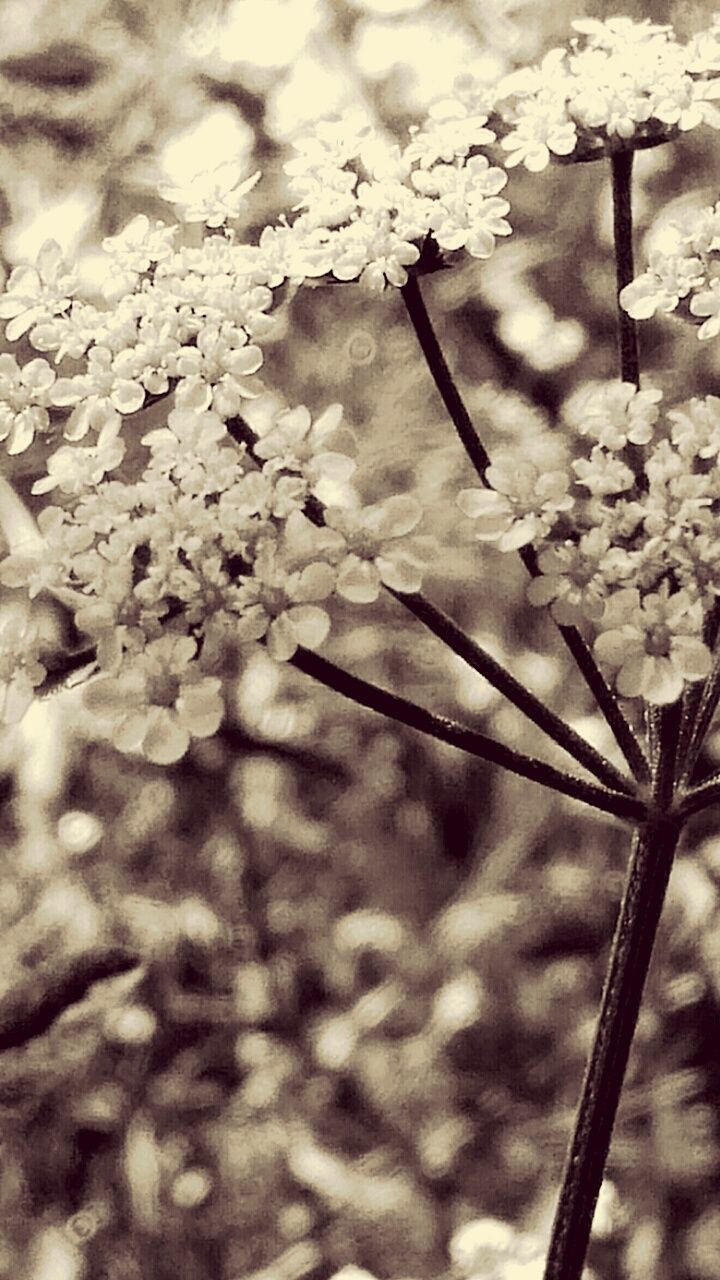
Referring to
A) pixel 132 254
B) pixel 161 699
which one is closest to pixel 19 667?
pixel 161 699

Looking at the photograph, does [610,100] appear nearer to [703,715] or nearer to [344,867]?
[703,715]

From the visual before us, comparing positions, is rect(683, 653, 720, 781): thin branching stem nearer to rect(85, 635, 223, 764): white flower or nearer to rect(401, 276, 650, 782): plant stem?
rect(401, 276, 650, 782): plant stem

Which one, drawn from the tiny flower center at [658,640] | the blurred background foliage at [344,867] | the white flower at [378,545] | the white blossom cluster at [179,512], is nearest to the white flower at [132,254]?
the white blossom cluster at [179,512]

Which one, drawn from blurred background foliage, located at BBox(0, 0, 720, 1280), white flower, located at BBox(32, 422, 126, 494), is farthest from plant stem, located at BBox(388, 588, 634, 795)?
blurred background foliage, located at BBox(0, 0, 720, 1280)

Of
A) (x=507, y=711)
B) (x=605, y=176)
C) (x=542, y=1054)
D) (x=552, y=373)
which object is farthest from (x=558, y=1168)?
(x=605, y=176)

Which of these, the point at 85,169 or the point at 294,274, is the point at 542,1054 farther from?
the point at 85,169
